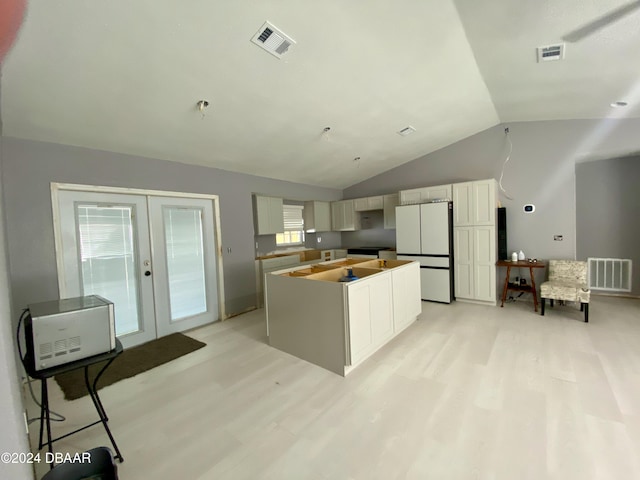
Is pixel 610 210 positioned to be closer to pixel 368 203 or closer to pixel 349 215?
pixel 368 203

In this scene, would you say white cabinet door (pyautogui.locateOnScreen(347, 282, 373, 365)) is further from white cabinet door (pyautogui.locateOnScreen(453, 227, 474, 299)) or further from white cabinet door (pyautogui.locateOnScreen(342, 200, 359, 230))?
white cabinet door (pyautogui.locateOnScreen(342, 200, 359, 230))

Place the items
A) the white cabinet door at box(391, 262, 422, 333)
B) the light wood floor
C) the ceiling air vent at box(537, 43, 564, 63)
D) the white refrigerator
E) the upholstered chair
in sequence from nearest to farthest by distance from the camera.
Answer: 1. the light wood floor
2. the ceiling air vent at box(537, 43, 564, 63)
3. the white cabinet door at box(391, 262, 422, 333)
4. the upholstered chair
5. the white refrigerator

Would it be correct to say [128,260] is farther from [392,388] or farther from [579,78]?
[579,78]

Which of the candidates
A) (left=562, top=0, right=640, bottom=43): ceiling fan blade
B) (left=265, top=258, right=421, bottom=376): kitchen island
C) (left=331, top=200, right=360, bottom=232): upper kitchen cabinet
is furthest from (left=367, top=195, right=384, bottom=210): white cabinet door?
(left=562, top=0, right=640, bottom=43): ceiling fan blade

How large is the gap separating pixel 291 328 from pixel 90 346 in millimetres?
1781

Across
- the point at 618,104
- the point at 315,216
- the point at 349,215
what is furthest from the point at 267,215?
the point at 618,104

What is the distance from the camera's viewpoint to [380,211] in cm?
632

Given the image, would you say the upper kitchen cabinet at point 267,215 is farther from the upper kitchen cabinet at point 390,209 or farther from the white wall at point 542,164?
the white wall at point 542,164

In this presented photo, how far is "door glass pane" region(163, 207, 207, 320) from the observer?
371cm

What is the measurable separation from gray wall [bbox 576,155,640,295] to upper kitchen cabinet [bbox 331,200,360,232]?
4.12 metres

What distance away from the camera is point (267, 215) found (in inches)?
192

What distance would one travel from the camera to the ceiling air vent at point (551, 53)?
Answer: 250 cm

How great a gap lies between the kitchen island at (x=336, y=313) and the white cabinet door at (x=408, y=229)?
1434 mm

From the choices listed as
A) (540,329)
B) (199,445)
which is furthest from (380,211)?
(199,445)
